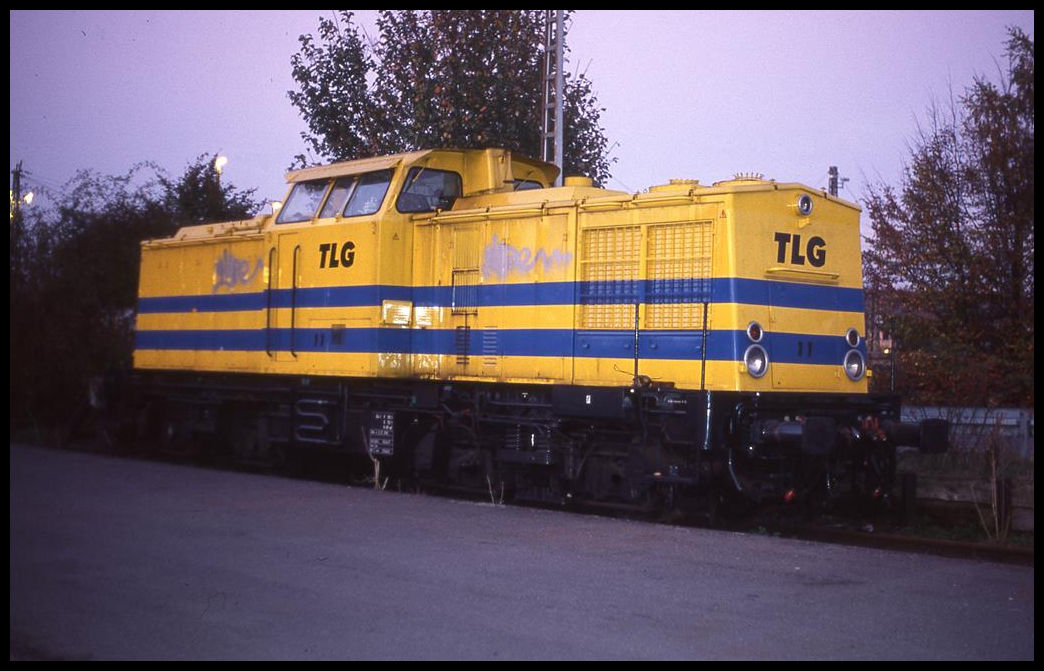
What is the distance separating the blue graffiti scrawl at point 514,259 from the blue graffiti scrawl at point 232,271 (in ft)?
12.7

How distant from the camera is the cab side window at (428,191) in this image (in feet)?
42.4

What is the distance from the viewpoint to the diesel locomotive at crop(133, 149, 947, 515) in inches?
408

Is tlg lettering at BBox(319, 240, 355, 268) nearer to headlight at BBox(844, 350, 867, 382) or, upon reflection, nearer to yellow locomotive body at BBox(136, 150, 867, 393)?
yellow locomotive body at BBox(136, 150, 867, 393)

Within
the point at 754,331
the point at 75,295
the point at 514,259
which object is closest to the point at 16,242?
the point at 75,295

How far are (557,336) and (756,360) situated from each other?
224 cm

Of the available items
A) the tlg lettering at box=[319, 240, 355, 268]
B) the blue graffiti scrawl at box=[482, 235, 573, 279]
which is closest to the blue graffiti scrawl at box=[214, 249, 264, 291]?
the tlg lettering at box=[319, 240, 355, 268]

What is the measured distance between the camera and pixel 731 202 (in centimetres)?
1029

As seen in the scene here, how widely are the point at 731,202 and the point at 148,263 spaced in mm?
10322

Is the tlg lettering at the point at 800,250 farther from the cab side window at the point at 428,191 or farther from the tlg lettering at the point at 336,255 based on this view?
the tlg lettering at the point at 336,255

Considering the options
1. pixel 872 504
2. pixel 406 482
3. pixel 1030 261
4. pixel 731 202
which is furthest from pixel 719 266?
pixel 1030 261

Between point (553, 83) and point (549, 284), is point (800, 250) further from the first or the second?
point (553, 83)

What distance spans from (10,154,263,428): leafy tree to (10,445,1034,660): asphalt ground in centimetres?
601

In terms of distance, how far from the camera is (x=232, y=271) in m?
15.2

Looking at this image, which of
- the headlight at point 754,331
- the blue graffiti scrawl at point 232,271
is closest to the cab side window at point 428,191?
the blue graffiti scrawl at point 232,271
